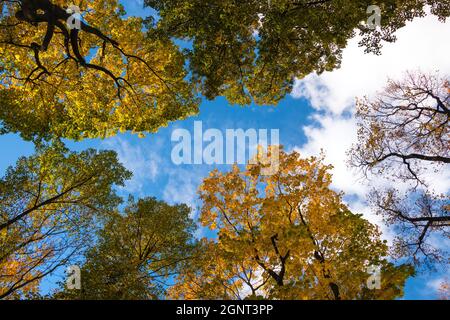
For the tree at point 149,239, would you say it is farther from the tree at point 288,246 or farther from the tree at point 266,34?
the tree at point 266,34

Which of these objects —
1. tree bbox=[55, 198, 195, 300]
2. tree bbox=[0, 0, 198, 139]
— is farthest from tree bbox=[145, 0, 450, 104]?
tree bbox=[55, 198, 195, 300]

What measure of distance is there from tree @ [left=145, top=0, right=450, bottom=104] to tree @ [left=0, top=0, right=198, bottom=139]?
4.00ft

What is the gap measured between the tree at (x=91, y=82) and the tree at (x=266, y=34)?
122 centimetres

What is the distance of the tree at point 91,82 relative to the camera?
11.2 metres

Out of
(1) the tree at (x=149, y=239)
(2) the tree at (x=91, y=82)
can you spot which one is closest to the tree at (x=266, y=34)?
(2) the tree at (x=91, y=82)

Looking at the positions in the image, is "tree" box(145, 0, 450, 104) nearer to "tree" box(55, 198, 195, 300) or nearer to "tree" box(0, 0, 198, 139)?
"tree" box(0, 0, 198, 139)

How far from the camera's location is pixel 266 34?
10.2 m

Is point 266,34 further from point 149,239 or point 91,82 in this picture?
point 149,239

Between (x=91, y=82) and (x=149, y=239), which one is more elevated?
(x=91, y=82)

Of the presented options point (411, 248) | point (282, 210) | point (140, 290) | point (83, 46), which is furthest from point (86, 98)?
point (411, 248)

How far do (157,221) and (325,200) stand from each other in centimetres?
762

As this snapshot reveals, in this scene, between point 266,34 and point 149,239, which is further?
point 149,239

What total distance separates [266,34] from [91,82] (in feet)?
23.5

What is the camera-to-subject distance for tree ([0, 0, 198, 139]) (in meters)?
11.2
